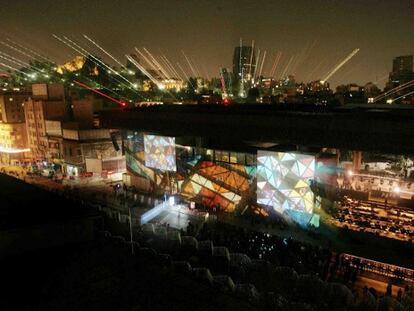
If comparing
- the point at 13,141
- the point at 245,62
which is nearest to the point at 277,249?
the point at 13,141

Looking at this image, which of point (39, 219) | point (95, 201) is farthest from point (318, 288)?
point (95, 201)

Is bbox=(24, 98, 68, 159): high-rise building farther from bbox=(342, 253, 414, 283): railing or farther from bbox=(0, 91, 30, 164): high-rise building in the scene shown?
bbox=(342, 253, 414, 283): railing

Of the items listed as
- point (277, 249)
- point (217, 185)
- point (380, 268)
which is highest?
point (217, 185)

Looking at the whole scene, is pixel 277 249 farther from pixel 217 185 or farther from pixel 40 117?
pixel 40 117

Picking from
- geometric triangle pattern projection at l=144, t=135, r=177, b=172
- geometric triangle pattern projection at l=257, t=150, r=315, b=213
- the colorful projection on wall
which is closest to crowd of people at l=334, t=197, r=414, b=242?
geometric triangle pattern projection at l=257, t=150, r=315, b=213

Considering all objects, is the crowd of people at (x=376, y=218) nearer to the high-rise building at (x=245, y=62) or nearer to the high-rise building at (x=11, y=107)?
the high-rise building at (x=11, y=107)

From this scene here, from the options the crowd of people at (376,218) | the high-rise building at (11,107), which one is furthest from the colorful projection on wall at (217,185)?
the high-rise building at (11,107)
